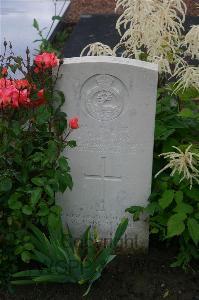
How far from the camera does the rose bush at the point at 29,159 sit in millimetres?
2756

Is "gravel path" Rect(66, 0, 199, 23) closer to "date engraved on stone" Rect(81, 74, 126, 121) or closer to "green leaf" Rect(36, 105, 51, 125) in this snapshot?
"date engraved on stone" Rect(81, 74, 126, 121)

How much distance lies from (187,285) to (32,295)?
0.83 metres

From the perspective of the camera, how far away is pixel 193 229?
2.88m

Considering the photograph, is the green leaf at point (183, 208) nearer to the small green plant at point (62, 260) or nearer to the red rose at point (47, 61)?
the small green plant at point (62, 260)

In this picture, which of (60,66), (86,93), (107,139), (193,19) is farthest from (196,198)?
Result: (193,19)

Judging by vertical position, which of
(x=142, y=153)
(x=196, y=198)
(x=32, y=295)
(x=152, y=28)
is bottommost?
(x=32, y=295)

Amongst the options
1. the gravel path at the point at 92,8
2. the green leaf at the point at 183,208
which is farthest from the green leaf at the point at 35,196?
the gravel path at the point at 92,8

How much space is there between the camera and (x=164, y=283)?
3.02 meters

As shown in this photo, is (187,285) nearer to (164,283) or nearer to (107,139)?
(164,283)

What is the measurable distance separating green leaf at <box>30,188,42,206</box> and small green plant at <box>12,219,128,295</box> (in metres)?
0.19

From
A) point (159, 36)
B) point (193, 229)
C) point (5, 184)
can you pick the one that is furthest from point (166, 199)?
point (159, 36)

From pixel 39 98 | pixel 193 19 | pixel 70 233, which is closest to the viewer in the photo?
pixel 39 98

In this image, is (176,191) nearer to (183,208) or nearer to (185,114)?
(183,208)

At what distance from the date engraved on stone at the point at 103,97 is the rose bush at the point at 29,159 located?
145 millimetres
